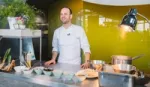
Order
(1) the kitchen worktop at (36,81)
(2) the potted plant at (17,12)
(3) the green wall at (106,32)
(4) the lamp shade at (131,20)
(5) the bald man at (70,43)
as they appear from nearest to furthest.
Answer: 1. (1) the kitchen worktop at (36,81)
2. (4) the lamp shade at (131,20)
3. (2) the potted plant at (17,12)
4. (5) the bald man at (70,43)
5. (3) the green wall at (106,32)

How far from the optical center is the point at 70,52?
2.55m

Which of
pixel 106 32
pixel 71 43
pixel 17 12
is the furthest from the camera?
pixel 106 32

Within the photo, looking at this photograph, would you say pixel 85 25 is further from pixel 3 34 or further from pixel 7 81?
pixel 7 81

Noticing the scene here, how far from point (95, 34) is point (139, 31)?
0.93m

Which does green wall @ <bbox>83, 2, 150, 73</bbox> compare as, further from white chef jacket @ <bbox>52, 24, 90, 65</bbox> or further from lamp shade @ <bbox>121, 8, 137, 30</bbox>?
lamp shade @ <bbox>121, 8, 137, 30</bbox>

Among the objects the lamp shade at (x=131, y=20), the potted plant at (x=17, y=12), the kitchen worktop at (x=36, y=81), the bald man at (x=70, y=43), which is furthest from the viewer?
the bald man at (x=70, y=43)

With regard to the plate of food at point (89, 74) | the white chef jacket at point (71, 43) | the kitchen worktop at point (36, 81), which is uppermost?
the white chef jacket at point (71, 43)

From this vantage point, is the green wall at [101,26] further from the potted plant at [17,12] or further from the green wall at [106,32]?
the potted plant at [17,12]

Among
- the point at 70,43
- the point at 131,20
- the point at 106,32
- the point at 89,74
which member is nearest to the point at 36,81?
the point at 89,74

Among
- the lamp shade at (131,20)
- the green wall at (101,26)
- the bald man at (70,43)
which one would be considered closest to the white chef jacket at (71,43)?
the bald man at (70,43)

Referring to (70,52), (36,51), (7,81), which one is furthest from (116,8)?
(7,81)

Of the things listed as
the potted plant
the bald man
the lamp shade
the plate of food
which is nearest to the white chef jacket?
the bald man

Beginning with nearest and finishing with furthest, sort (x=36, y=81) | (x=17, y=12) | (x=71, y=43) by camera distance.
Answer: (x=36, y=81), (x=17, y=12), (x=71, y=43)

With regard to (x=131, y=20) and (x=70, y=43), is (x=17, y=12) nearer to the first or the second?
(x=70, y=43)
